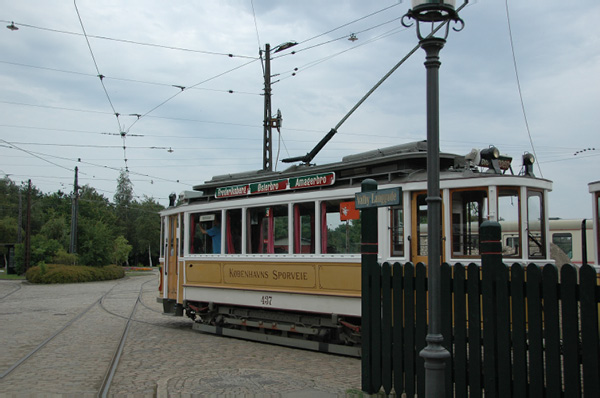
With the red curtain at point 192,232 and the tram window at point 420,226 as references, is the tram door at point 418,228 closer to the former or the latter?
the tram window at point 420,226

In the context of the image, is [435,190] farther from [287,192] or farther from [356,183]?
[287,192]

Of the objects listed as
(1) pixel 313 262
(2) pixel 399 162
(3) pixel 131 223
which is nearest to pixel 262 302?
(1) pixel 313 262

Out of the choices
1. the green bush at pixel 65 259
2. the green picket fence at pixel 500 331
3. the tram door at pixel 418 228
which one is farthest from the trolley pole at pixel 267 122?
the green bush at pixel 65 259

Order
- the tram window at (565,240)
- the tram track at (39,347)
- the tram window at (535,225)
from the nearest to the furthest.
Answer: the tram window at (535,225), the tram track at (39,347), the tram window at (565,240)

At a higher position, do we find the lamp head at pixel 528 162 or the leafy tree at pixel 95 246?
the lamp head at pixel 528 162

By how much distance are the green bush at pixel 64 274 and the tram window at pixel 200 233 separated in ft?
84.3

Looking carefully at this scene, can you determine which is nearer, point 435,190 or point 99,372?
point 435,190

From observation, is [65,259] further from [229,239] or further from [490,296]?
[490,296]

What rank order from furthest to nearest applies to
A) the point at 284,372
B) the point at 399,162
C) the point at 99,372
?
the point at 399,162 → the point at 99,372 → the point at 284,372

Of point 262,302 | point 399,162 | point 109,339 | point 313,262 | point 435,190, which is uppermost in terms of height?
point 399,162

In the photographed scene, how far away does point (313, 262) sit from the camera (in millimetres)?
10305

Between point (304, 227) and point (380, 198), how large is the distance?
15.2 ft

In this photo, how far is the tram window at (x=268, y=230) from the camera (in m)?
11.2

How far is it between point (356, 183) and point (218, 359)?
3718mm
